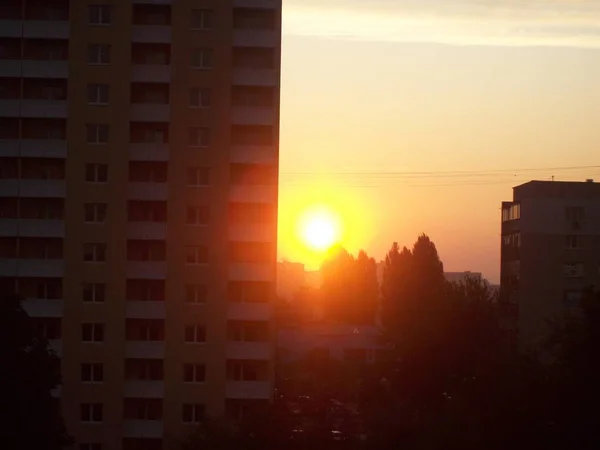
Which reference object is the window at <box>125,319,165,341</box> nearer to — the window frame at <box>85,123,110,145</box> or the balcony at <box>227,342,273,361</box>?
the balcony at <box>227,342,273,361</box>

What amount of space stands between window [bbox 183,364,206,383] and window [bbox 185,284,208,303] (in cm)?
201

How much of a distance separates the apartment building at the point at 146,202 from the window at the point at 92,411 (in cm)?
10

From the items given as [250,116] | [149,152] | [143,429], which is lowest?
[143,429]

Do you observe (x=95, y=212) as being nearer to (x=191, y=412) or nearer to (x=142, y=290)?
(x=142, y=290)

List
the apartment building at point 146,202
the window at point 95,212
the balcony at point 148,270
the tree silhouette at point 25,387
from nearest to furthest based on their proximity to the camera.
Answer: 1. the tree silhouette at point 25,387
2. the apartment building at point 146,202
3. the balcony at point 148,270
4. the window at point 95,212

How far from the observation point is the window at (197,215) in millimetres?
31188

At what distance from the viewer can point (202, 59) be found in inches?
1225

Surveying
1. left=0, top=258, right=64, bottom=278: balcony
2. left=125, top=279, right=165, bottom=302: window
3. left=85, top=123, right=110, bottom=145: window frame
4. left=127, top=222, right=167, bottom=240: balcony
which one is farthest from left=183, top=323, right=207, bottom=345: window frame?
left=85, top=123, right=110, bottom=145: window frame

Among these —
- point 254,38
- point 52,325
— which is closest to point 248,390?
point 52,325

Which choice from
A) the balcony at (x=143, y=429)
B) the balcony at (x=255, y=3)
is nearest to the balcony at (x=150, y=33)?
the balcony at (x=255, y=3)

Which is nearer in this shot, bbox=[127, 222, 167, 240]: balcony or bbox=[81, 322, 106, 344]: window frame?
bbox=[81, 322, 106, 344]: window frame

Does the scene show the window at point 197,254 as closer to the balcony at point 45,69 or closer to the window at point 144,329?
the window at point 144,329

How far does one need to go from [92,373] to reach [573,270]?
18736 millimetres

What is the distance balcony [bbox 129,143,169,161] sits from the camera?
30938 mm
